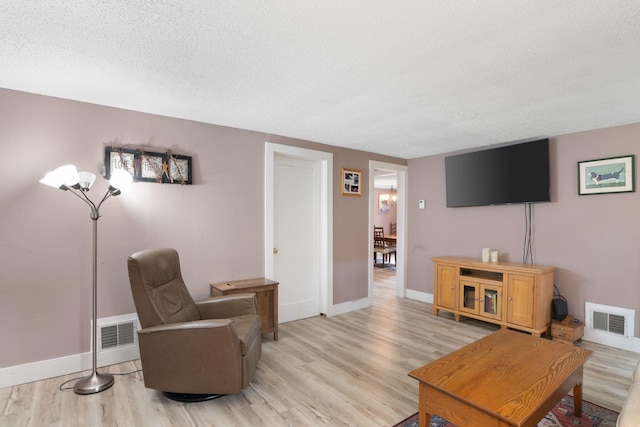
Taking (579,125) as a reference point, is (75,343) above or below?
below

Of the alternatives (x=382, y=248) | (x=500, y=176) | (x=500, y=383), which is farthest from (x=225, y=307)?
(x=382, y=248)

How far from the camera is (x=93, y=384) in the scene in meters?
2.51

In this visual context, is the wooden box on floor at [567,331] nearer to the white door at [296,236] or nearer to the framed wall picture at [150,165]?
the white door at [296,236]

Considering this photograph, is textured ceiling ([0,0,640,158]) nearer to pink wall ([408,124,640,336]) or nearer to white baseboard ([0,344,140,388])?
pink wall ([408,124,640,336])

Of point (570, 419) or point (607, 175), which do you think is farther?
point (607, 175)

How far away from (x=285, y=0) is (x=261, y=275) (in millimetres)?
2910

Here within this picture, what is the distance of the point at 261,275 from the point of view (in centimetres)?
383

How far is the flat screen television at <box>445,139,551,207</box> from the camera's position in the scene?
3.86 meters

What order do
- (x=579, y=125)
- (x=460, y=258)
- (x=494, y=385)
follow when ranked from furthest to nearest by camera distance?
(x=460, y=258), (x=579, y=125), (x=494, y=385)

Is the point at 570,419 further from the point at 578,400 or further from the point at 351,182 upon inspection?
the point at 351,182

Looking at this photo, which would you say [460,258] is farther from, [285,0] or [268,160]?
[285,0]

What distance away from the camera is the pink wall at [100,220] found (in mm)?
2590

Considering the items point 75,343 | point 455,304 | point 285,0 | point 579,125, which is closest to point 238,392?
point 75,343

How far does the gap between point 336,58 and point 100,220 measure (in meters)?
2.41
